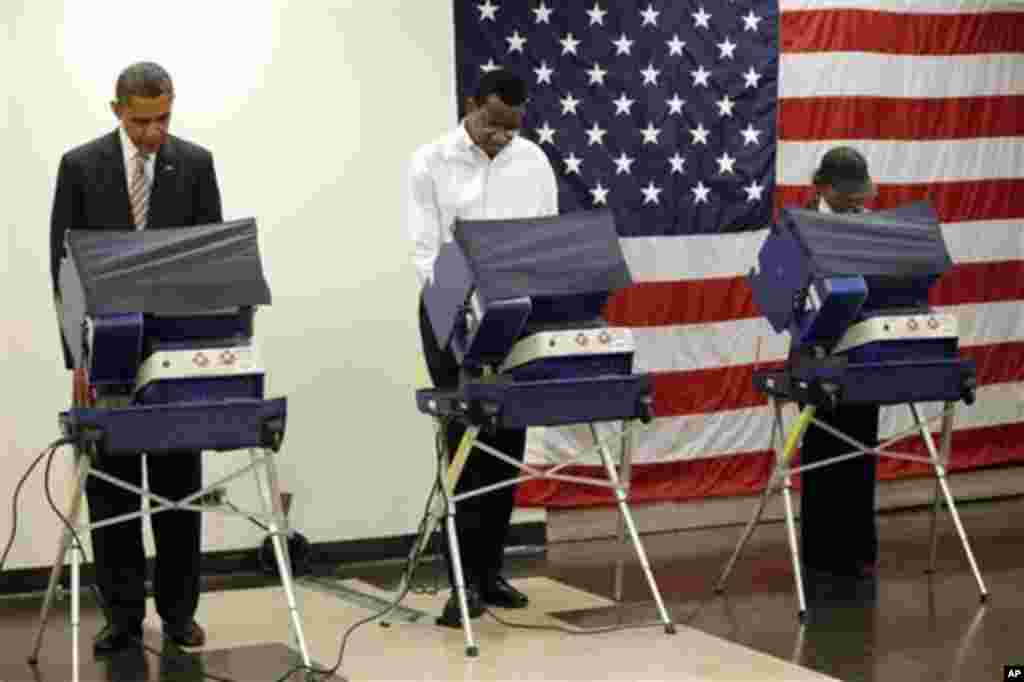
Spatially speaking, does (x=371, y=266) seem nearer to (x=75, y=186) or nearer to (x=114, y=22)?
(x=114, y=22)

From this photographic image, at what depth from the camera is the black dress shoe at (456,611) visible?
17.5 feet

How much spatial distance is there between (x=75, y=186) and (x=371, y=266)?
178cm

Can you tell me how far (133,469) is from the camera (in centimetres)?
507

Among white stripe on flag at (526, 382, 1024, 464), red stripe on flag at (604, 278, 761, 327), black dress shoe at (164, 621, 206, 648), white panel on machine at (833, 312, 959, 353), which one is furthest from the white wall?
white panel on machine at (833, 312, 959, 353)

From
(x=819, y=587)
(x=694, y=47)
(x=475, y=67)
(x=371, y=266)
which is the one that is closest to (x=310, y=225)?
(x=371, y=266)

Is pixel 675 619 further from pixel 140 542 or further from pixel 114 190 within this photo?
pixel 114 190

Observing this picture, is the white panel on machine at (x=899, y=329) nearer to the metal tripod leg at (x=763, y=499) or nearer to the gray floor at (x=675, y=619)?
the metal tripod leg at (x=763, y=499)

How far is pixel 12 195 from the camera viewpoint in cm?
613

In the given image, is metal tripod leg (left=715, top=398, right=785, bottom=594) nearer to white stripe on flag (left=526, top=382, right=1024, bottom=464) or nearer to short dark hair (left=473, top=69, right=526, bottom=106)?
white stripe on flag (left=526, top=382, right=1024, bottom=464)

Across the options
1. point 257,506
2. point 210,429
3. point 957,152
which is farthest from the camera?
point 957,152

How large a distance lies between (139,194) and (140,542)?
1.04 metres

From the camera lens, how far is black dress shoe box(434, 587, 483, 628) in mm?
5340

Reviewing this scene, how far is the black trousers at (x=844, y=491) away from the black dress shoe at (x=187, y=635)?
2307 millimetres

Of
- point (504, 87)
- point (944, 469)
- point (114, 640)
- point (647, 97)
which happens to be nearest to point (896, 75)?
point (647, 97)
